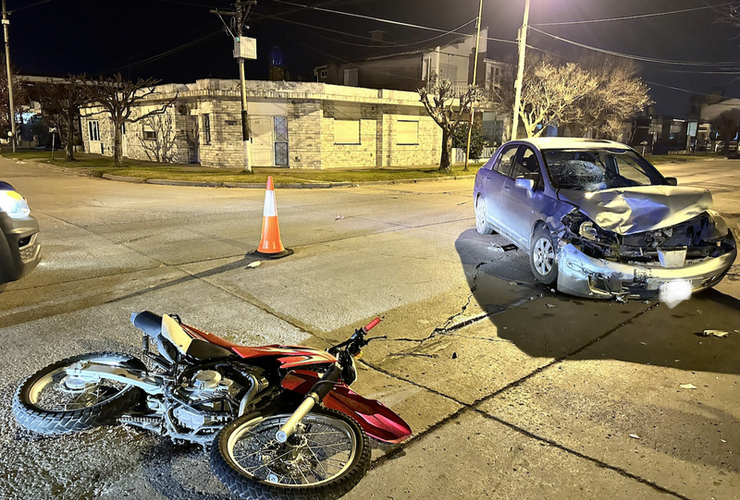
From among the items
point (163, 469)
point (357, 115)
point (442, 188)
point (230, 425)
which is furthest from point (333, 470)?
point (357, 115)

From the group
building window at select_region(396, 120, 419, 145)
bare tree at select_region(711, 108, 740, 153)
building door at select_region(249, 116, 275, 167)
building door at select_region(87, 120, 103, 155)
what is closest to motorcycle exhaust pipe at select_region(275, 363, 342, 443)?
building door at select_region(249, 116, 275, 167)

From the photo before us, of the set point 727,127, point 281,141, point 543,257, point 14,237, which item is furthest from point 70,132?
point 727,127

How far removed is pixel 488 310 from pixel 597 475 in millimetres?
2763

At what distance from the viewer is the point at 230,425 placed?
257cm

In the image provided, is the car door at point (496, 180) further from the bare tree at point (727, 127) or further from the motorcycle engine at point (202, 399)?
the bare tree at point (727, 127)

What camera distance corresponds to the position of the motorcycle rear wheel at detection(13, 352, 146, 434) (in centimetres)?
280

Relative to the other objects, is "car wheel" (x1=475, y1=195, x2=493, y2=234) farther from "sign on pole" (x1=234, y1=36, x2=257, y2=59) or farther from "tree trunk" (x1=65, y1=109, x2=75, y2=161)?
"tree trunk" (x1=65, y1=109, x2=75, y2=161)

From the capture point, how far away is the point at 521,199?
23.0 feet

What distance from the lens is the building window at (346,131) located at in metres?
26.4

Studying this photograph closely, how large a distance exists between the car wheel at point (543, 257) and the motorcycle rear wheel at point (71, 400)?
4594 mm

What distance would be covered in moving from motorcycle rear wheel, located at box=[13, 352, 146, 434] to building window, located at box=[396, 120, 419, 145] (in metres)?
26.5

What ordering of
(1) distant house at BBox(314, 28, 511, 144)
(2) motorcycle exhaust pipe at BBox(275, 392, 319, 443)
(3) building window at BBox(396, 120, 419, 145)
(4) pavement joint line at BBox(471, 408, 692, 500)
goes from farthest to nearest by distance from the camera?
(1) distant house at BBox(314, 28, 511, 144) < (3) building window at BBox(396, 120, 419, 145) < (4) pavement joint line at BBox(471, 408, 692, 500) < (2) motorcycle exhaust pipe at BBox(275, 392, 319, 443)

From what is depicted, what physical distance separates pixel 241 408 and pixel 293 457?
1.21 feet

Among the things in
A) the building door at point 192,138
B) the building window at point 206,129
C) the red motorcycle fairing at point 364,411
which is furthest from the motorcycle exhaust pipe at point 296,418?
the building door at point 192,138
